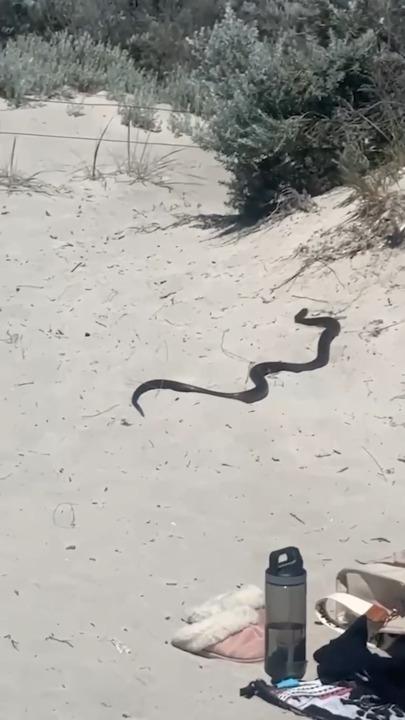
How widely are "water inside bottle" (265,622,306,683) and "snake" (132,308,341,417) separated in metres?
2.54

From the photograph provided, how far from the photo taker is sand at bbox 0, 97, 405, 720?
4133 mm

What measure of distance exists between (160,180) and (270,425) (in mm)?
5329

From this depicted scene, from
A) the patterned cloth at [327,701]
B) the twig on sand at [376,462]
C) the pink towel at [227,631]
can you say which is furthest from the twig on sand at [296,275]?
the patterned cloth at [327,701]

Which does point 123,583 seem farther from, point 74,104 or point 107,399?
point 74,104

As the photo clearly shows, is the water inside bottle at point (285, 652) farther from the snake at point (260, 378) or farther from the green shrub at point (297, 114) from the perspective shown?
the green shrub at point (297, 114)

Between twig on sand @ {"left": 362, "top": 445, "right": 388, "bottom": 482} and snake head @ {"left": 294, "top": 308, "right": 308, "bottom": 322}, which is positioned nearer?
twig on sand @ {"left": 362, "top": 445, "right": 388, "bottom": 482}

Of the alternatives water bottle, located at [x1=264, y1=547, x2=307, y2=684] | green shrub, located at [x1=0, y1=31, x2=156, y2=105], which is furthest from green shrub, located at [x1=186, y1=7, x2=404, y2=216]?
water bottle, located at [x1=264, y1=547, x2=307, y2=684]

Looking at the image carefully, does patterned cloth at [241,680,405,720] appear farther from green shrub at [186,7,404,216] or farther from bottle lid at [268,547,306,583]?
green shrub at [186,7,404,216]

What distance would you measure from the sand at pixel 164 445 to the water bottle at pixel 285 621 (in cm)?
12

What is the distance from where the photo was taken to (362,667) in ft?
12.4

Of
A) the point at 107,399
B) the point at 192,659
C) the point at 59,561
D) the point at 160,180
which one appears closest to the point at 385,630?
the point at 192,659

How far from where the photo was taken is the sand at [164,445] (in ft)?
13.6

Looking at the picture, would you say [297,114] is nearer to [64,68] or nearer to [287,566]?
[64,68]

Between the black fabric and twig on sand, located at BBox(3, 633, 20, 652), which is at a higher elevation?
the black fabric
